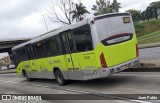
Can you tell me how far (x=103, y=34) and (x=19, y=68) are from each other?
14.0 meters

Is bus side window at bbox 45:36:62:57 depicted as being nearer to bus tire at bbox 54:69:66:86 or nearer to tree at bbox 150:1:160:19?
bus tire at bbox 54:69:66:86

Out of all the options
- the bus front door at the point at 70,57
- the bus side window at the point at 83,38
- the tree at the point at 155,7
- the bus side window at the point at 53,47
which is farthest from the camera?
the tree at the point at 155,7

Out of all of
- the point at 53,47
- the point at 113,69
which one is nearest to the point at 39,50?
the point at 53,47

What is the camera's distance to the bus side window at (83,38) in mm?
12680

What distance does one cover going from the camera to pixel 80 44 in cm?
1341

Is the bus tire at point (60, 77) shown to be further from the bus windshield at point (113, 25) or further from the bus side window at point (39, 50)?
the bus windshield at point (113, 25)

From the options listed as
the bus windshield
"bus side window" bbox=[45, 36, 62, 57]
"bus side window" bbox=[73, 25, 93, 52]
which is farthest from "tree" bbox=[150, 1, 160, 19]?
"bus side window" bbox=[73, 25, 93, 52]

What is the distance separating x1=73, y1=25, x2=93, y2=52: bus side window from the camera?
12680 millimetres

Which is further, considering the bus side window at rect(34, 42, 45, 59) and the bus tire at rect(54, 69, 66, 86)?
the bus side window at rect(34, 42, 45, 59)

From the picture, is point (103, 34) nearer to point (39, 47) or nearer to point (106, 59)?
point (106, 59)

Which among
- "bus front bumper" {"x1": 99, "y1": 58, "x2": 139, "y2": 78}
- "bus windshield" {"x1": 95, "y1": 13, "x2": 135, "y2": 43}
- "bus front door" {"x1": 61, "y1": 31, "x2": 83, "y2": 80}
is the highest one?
"bus windshield" {"x1": 95, "y1": 13, "x2": 135, "y2": 43}

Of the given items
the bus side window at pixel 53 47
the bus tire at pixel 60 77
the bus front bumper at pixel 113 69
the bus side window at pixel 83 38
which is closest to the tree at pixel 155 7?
the bus side window at pixel 53 47

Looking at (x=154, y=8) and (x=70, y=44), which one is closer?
(x=70, y=44)

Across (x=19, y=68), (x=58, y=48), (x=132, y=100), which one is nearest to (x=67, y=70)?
(x=58, y=48)
